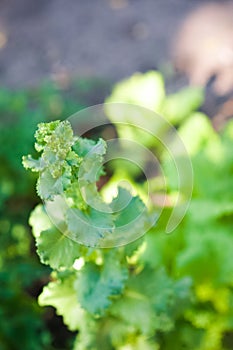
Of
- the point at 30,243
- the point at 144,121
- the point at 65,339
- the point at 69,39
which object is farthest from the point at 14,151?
the point at 69,39

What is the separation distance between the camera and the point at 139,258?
2.39 m

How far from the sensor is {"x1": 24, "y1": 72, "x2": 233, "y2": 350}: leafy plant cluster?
141 cm

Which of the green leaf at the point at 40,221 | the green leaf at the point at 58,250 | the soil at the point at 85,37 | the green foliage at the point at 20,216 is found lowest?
the green leaf at the point at 58,250

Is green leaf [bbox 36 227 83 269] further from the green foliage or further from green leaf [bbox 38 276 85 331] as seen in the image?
the green foliage

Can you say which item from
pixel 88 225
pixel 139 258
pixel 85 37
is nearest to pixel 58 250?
pixel 88 225

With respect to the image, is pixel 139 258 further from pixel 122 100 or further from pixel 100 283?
pixel 122 100

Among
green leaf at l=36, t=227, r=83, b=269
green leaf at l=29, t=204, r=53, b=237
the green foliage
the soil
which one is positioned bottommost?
green leaf at l=36, t=227, r=83, b=269

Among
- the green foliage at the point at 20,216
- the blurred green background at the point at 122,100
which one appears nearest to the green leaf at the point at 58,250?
the blurred green background at the point at 122,100

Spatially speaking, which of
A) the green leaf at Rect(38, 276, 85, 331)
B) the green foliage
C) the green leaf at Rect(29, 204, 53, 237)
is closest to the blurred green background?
the green foliage

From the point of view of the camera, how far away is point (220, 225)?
250cm

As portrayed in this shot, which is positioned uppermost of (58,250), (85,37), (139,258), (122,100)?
(85,37)

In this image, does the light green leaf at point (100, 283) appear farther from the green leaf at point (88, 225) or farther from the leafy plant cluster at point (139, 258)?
the green leaf at point (88, 225)

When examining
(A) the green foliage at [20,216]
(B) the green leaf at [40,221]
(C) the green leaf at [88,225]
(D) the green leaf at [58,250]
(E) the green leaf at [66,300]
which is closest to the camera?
(C) the green leaf at [88,225]

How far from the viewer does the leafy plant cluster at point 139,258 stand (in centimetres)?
141
